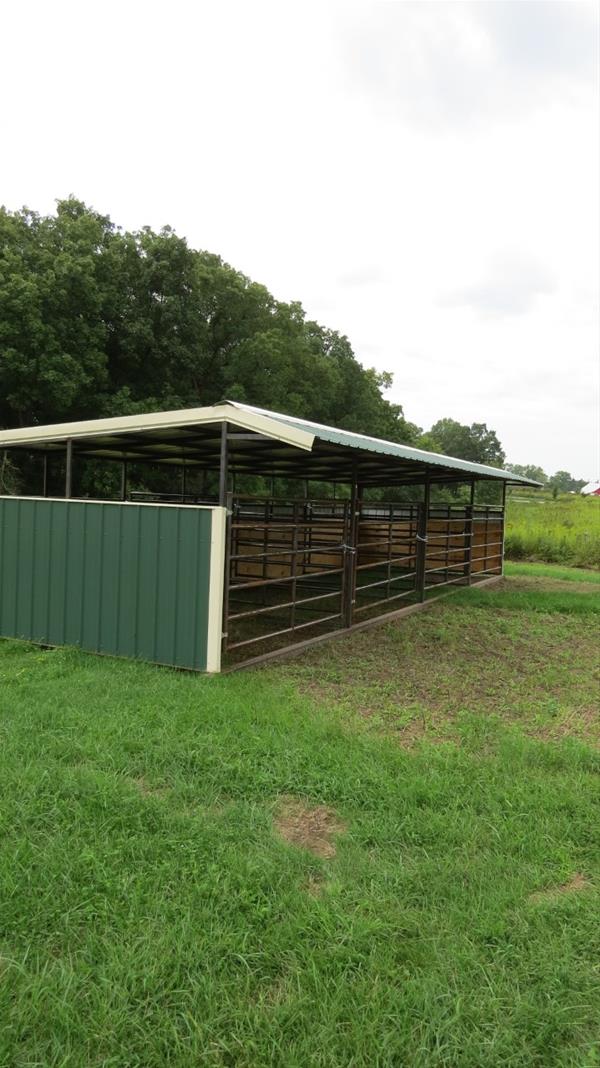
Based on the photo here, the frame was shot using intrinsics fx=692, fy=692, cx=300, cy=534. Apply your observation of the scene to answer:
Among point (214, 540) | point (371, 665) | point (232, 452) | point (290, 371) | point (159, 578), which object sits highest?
point (290, 371)

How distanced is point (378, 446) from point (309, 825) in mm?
4752

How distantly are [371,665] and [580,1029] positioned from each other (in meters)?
4.45

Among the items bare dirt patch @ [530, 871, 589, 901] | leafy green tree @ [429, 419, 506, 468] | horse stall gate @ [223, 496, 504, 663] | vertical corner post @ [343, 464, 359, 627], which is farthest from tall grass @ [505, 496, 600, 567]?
leafy green tree @ [429, 419, 506, 468]

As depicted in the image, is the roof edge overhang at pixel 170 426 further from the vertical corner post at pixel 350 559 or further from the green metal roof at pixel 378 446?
the vertical corner post at pixel 350 559

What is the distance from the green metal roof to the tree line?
1023 centimetres

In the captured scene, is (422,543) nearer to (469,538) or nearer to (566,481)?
(469,538)

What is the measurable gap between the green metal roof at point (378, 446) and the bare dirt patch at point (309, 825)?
9.78 ft

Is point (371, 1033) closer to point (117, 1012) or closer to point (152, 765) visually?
point (117, 1012)

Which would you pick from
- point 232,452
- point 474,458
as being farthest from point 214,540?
point 474,458

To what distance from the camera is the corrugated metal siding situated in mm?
5664

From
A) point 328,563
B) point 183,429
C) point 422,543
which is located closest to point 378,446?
point 183,429

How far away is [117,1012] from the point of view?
6.28 feet

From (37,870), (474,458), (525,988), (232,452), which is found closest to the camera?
(525,988)

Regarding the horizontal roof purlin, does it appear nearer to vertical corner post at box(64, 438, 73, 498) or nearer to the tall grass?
vertical corner post at box(64, 438, 73, 498)
